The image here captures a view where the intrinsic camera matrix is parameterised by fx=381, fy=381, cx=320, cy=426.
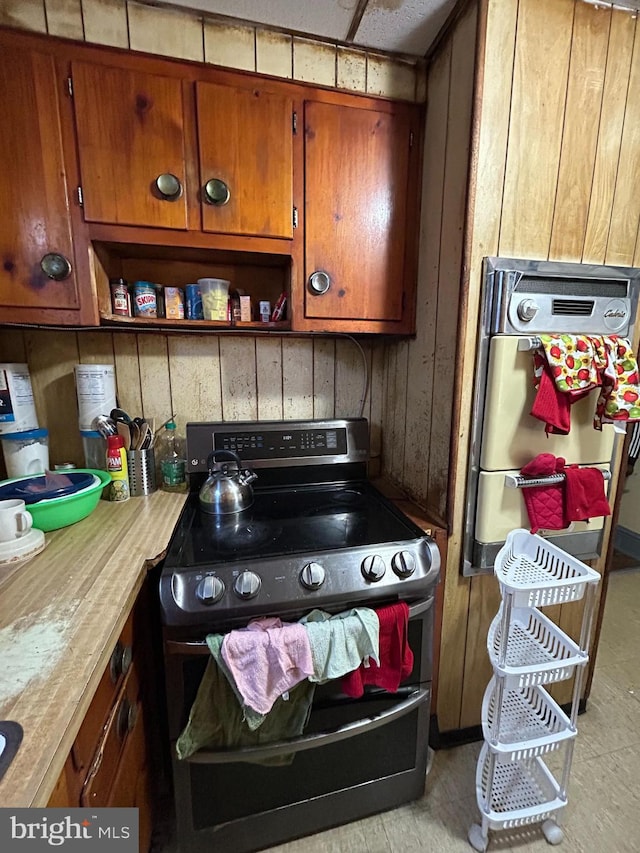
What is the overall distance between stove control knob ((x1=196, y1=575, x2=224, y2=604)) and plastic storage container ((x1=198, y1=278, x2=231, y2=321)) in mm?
846

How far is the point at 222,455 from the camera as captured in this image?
1.39 meters

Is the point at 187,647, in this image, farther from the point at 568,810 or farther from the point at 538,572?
the point at 568,810

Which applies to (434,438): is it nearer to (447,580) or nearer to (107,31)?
(447,580)

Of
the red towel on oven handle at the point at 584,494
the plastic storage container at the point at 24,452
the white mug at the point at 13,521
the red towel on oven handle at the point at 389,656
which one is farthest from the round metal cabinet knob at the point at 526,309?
the plastic storage container at the point at 24,452

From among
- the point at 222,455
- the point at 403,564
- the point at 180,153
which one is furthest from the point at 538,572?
the point at 180,153

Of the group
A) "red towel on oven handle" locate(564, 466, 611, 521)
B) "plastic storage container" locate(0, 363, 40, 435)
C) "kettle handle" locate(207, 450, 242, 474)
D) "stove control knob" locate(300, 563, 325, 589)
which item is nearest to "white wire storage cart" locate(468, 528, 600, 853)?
"red towel on oven handle" locate(564, 466, 611, 521)

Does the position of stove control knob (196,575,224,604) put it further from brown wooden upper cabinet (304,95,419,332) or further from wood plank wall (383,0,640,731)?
brown wooden upper cabinet (304,95,419,332)

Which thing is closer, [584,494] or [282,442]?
[584,494]

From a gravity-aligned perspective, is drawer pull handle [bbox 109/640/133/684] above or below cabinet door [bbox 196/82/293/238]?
below

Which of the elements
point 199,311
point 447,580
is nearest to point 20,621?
point 199,311

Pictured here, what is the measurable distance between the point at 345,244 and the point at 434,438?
2.30 feet

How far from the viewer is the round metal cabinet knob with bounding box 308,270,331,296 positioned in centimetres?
124

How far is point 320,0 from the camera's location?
1026 mm

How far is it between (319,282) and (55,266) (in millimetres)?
761
